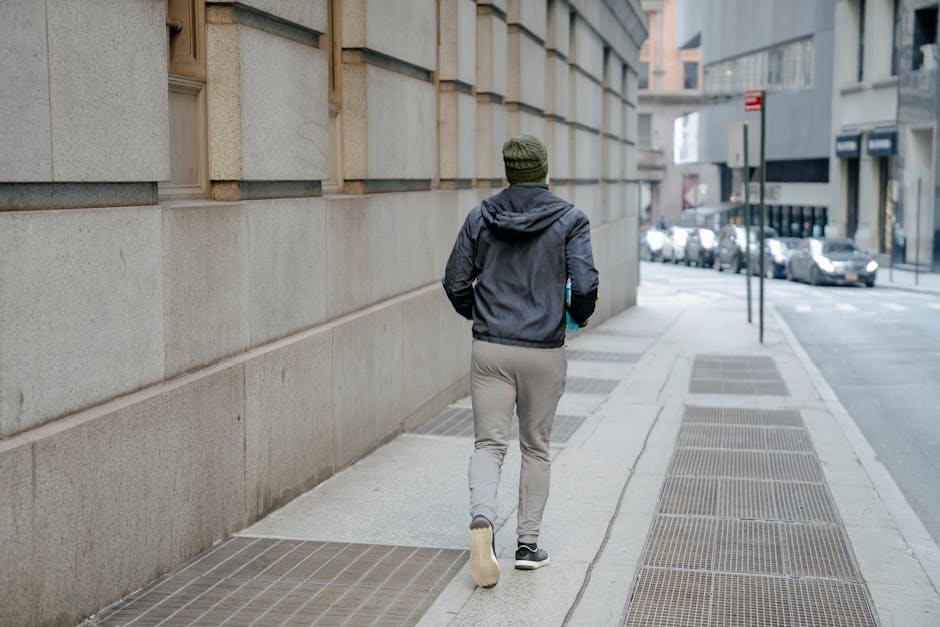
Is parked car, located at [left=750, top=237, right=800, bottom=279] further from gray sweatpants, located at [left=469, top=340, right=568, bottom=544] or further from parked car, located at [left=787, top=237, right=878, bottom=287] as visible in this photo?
gray sweatpants, located at [left=469, top=340, right=568, bottom=544]

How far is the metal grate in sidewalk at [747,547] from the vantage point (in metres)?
5.68

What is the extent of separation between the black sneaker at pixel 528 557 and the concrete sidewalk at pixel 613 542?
0.14 feet

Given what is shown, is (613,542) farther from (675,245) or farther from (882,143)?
(675,245)

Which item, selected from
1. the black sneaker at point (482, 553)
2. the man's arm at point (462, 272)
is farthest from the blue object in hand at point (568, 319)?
the black sneaker at point (482, 553)

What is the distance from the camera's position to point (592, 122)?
2183 cm

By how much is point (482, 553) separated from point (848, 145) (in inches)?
1943

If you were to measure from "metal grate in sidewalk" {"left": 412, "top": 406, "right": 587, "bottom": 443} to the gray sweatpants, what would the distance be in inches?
152

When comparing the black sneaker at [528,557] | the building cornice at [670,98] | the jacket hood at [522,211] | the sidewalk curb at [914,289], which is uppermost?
the building cornice at [670,98]

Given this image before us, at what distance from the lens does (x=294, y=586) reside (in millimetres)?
5914

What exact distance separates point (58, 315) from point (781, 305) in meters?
26.2

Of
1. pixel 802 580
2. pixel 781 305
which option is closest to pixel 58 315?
pixel 802 580

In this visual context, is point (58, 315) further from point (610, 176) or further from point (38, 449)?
point (610, 176)

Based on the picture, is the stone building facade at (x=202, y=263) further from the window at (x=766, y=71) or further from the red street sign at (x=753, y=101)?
the window at (x=766, y=71)

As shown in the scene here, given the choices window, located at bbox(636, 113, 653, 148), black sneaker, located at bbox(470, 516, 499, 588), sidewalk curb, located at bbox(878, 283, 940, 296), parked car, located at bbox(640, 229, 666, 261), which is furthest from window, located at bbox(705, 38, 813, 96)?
black sneaker, located at bbox(470, 516, 499, 588)
